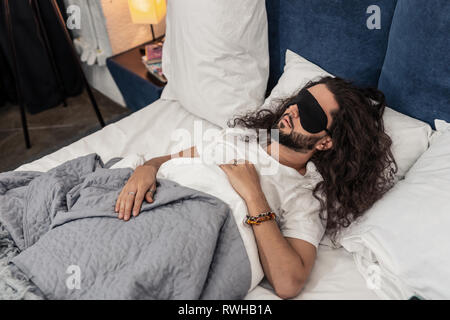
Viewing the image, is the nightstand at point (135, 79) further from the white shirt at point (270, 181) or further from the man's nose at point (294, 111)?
the man's nose at point (294, 111)

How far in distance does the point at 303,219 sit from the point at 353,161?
27 centimetres

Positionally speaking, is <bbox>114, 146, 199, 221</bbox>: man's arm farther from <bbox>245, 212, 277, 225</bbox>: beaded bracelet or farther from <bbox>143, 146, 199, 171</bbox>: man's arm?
<bbox>245, 212, 277, 225</bbox>: beaded bracelet

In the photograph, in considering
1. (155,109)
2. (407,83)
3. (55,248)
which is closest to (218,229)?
(55,248)

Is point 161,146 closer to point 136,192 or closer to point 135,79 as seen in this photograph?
point 136,192

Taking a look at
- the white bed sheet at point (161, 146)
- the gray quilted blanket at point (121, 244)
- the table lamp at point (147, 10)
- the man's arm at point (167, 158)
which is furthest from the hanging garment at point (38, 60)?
the gray quilted blanket at point (121, 244)

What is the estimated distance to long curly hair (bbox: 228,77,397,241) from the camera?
3.53ft

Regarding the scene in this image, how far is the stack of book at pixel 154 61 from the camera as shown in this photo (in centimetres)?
189

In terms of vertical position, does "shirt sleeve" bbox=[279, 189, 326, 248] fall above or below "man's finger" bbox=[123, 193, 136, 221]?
below

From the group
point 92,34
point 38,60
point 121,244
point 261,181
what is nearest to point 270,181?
point 261,181

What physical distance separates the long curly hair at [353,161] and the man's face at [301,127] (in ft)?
0.07

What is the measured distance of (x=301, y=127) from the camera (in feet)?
3.59

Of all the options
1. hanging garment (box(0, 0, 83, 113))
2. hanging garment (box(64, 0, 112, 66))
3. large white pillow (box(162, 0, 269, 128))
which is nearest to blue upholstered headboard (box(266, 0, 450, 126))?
large white pillow (box(162, 0, 269, 128))

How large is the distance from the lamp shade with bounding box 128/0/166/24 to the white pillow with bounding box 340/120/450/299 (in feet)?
5.09
